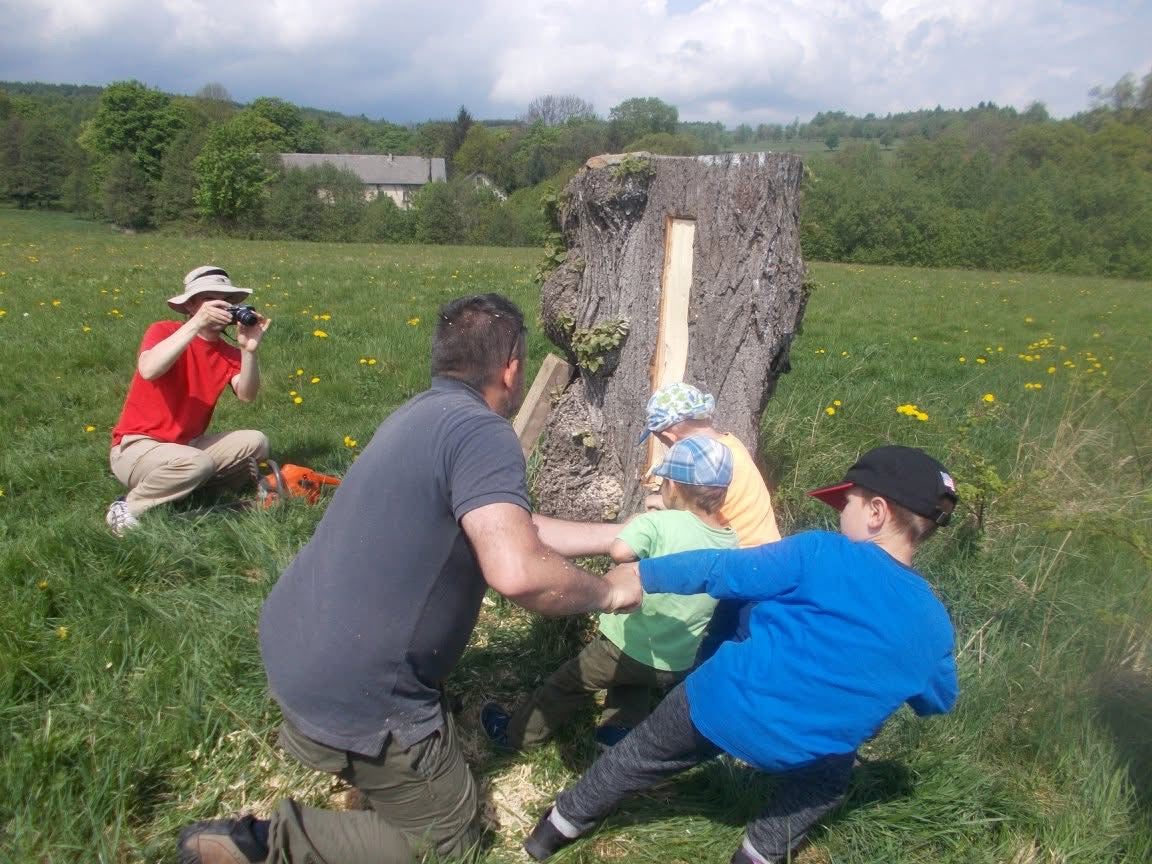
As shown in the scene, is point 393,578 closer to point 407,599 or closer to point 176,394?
point 407,599

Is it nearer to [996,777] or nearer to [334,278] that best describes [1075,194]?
[334,278]

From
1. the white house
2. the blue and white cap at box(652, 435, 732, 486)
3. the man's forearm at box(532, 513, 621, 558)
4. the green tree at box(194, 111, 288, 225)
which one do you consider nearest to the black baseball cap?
the blue and white cap at box(652, 435, 732, 486)

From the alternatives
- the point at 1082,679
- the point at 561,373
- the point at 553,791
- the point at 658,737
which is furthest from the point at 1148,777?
the point at 561,373

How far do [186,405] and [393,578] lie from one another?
281 centimetres

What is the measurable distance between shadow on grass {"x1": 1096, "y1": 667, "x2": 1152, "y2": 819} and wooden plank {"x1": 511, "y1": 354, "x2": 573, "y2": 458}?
8.01ft

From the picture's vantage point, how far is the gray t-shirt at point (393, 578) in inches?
71.9

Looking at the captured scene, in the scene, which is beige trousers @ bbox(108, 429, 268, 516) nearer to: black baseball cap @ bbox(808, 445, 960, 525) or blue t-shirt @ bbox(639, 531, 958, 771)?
blue t-shirt @ bbox(639, 531, 958, 771)

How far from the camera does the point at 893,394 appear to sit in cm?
652

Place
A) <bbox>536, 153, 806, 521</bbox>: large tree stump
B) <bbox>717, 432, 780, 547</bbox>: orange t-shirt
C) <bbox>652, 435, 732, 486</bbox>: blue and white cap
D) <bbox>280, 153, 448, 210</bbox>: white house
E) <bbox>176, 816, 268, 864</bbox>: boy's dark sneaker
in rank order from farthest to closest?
<bbox>280, 153, 448, 210</bbox>: white house, <bbox>536, 153, 806, 521</bbox>: large tree stump, <bbox>717, 432, 780, 547</bbox>: orange t-shirt, <bbox>652, 435, 732, 486</bbox>: blue and white cap, <bbox>176, 816, 268, 864</bbox>: boy's dark sneaker

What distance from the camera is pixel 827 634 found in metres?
1.87

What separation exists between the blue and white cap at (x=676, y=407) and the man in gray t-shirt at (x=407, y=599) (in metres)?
0.90

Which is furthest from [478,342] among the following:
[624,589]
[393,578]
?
[624,589]

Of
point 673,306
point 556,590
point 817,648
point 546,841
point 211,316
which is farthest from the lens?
point 211,316

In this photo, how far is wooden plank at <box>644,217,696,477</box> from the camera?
3.37 metres
